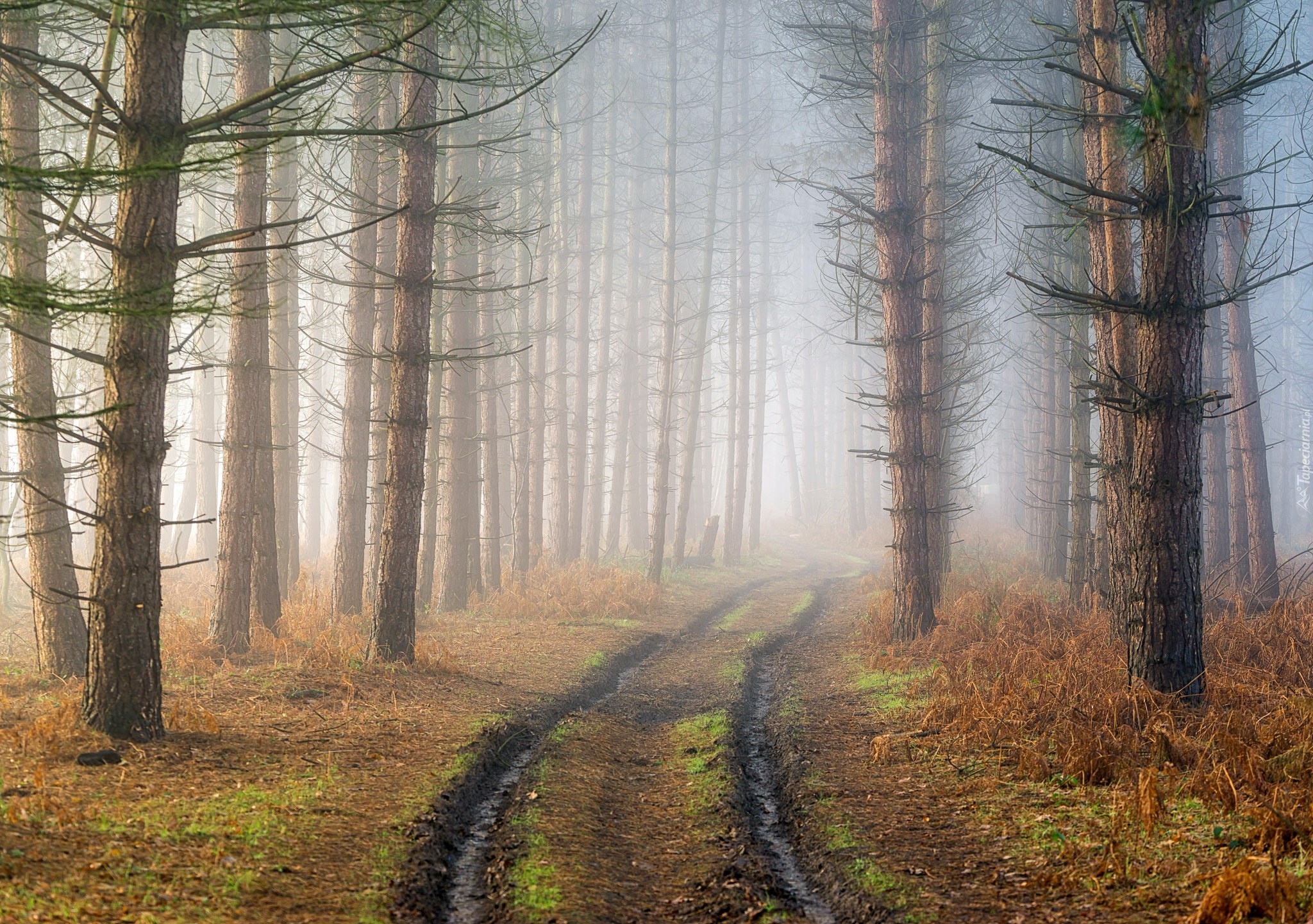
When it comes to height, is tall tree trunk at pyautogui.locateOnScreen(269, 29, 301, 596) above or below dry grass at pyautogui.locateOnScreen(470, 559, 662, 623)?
above

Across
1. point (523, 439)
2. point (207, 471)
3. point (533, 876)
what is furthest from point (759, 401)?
point (533, 876)

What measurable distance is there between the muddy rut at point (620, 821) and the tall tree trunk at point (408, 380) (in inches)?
98.9

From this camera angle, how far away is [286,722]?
28.2ft

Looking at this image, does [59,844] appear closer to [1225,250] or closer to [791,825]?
[791,825]

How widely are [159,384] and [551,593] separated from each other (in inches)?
452

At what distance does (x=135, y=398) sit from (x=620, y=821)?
5.00m

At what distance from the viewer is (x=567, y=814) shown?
6.83 metres

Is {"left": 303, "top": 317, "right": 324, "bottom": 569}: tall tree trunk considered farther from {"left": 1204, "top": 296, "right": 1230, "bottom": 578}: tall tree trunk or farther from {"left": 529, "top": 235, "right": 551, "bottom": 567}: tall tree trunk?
{"left": 1204, "top": 296, "right": 1230, "bottom": 578}: tall tree trunk

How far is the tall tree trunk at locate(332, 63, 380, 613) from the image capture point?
15133 millimetres

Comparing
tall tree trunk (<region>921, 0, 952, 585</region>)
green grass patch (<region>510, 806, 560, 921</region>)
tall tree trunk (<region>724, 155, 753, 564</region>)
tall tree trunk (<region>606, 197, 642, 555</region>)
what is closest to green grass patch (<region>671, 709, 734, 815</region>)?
green grass patch (<region>510, 806, 560, 921</region>)

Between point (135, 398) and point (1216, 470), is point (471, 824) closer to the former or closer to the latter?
point (135, 398)

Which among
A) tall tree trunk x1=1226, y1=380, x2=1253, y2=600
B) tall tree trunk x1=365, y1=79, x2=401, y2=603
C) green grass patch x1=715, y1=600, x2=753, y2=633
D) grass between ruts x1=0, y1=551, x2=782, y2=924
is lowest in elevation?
green grass patch x1=715, y1=600, x2=753, y2=633

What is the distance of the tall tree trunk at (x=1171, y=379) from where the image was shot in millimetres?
7758

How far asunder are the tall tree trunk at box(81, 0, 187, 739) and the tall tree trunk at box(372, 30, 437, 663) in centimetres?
371
